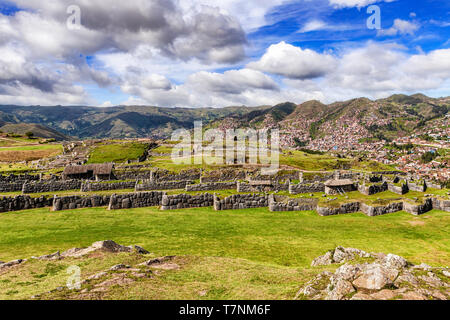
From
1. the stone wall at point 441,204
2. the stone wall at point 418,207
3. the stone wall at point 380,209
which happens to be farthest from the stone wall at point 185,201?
the stone wall at point 441,204

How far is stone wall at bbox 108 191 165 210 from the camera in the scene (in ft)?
75.6

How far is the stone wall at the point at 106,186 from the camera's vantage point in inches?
1158

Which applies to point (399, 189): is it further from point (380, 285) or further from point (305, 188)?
point (380, 285)

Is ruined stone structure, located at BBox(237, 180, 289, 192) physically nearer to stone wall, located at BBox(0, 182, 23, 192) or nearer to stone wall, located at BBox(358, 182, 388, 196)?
stone wall, located at BBox(358, 182, 388, 196)

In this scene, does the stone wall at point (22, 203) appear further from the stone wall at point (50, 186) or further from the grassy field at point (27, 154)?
the grassy field at point (27, 154)

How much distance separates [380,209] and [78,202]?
2991 centimetres

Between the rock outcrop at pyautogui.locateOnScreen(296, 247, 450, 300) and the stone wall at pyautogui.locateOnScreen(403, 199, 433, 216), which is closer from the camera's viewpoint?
the rock outcrop at pyautogui.locateOnScreen(296, 247, 450, 300)

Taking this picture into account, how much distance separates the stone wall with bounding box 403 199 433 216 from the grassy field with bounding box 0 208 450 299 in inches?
28.4

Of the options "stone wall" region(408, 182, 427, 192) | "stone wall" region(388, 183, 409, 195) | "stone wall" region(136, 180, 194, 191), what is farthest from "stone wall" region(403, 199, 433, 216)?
"stone wall" region(136, 180, 194, 191)

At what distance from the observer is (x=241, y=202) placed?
961 inches

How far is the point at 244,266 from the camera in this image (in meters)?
9.81
